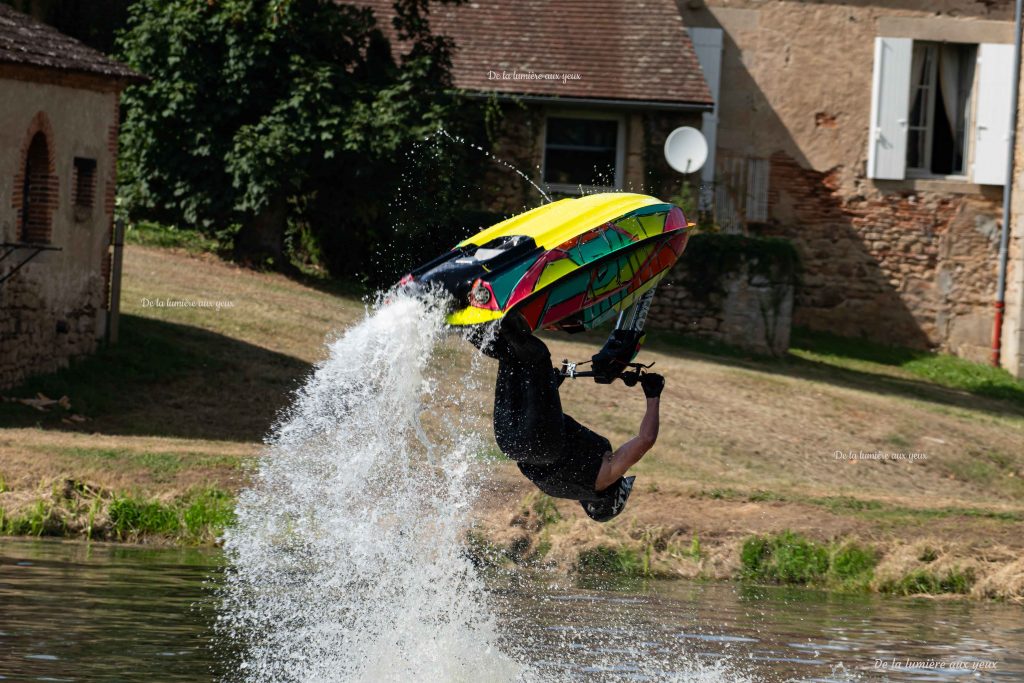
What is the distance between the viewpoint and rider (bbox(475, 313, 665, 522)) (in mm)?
9180

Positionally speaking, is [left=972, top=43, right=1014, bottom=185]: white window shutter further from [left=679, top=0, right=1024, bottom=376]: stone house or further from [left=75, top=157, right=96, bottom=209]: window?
[left=75, top=157, right=96, bottom=209]: window

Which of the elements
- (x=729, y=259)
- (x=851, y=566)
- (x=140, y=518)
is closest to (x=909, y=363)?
(x=729, y=259)

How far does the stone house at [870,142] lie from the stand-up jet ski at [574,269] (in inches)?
657

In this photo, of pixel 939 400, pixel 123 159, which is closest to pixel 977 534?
pixel 939 400

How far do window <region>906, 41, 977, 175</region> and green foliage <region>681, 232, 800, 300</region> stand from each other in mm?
3821

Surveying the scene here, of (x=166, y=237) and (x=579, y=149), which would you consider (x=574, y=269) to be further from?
(x=579, y=149)

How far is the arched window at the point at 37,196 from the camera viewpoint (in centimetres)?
1788

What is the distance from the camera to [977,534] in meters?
14.7

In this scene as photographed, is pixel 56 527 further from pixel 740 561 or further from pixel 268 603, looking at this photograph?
Result: pixel 740 561

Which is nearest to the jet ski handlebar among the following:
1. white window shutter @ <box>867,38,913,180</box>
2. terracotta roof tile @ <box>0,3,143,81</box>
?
terracotta roof tile @ <box>0,3,143,81</box>

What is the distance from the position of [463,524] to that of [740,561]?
2.47 metres

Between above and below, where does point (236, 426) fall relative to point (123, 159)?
below

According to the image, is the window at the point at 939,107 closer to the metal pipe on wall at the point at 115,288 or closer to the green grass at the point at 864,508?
the green grass at the point at 864,508

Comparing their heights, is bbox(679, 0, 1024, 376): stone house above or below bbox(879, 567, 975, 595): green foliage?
above
